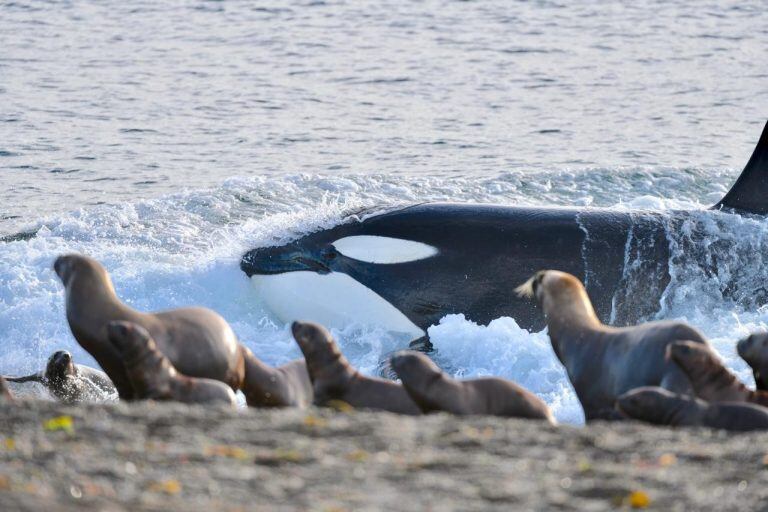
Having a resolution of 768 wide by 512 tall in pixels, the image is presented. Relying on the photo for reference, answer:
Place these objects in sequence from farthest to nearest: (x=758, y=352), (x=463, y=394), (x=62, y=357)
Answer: (x=62, y=357)
(x=758, y=352)
(x=463, y=394)

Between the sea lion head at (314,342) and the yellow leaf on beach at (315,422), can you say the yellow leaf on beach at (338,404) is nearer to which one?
the sea lion head at (314,342)

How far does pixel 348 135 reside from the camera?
21.2 meters

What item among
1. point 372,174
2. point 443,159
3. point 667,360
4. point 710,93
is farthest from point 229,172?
point 667,360

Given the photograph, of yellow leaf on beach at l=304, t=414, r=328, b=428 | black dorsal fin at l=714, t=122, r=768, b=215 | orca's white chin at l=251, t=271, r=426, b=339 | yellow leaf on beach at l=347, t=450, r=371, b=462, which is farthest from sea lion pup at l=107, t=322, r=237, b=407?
black dorsal fin at l=714, t=122, r=768, b=215

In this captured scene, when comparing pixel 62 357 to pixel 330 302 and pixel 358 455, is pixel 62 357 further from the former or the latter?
pixel 358 455

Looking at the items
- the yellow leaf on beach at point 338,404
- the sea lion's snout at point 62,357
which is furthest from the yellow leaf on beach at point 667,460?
the sea lion's snout at point 62,357

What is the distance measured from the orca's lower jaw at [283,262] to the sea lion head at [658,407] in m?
6.14

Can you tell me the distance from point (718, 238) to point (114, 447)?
8.61 meters

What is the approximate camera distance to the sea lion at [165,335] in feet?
26.9

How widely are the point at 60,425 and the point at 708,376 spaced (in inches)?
146

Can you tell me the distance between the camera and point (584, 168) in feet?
64.7

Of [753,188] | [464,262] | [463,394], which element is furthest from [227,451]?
[753,188]

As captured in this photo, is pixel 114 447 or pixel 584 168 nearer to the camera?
pixel 114 447

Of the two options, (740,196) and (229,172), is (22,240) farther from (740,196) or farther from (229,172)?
(740,196)
